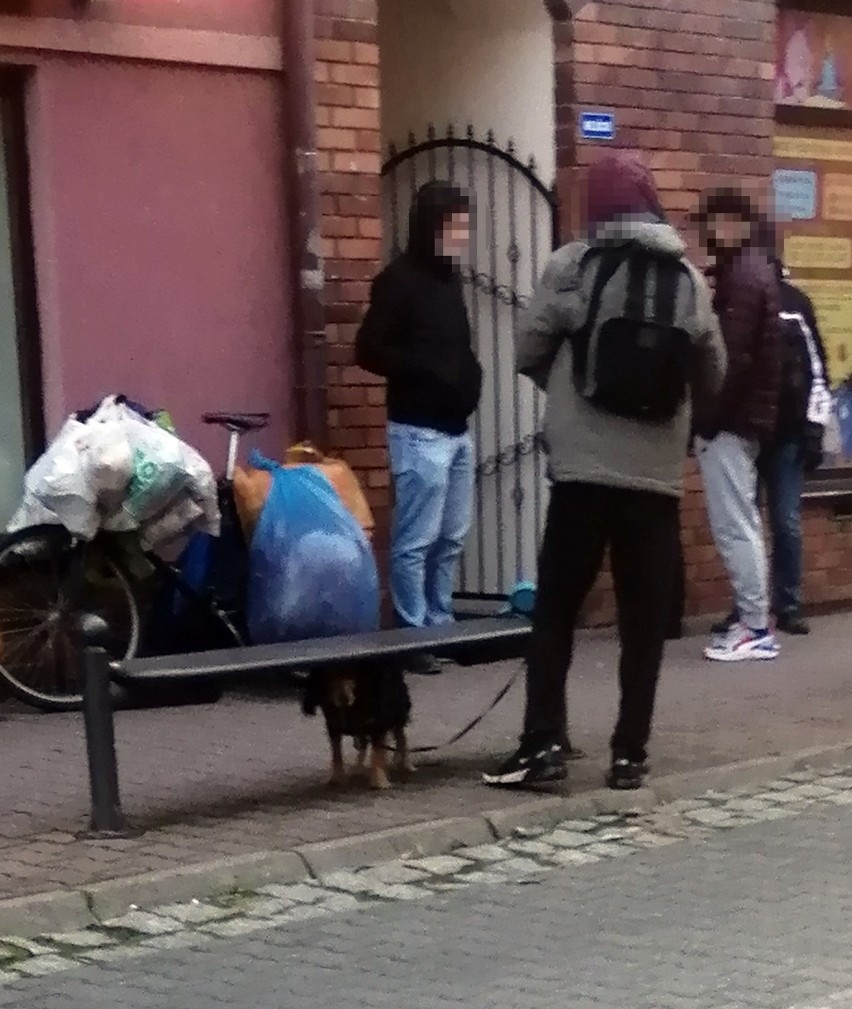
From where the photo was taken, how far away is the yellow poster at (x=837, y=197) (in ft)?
40.9

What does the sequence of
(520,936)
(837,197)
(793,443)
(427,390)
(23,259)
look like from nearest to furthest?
(520,936) < (23,259) < (427,390) < (793,443) < (837,197)

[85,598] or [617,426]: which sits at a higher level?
[617,426]

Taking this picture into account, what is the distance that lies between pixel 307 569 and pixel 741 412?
96.9 inches

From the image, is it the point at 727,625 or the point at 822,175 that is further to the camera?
the point at 822,175

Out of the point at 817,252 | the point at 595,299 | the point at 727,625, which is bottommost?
the point at 727,625

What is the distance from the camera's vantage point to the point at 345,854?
251 inches

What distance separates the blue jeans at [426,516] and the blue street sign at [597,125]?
2.04 meters

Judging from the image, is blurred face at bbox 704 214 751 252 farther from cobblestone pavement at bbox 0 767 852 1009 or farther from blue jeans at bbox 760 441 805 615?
cobblestone pavement at bbox 0 767 852 1009

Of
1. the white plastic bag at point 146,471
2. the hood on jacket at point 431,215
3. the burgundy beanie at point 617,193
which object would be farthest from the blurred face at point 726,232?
Answer: the burgundy beanie at point 617,193

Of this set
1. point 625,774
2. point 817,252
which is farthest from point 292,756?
point 817,252

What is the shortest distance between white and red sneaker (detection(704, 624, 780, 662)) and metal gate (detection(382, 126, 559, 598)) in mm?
1305

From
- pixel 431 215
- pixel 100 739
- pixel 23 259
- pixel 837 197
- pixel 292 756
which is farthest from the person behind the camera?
pixel 837 197

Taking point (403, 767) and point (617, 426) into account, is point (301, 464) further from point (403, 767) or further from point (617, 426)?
point (617, 426)

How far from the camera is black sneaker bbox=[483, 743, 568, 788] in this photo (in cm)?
711
